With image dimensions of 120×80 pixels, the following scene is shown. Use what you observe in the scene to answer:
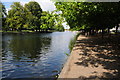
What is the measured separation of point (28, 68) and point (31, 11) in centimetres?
8244

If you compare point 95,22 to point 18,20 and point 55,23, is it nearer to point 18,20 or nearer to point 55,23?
point 55,23

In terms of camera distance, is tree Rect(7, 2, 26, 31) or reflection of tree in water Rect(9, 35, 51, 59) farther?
tree Rect(7, 2, 26, 31)

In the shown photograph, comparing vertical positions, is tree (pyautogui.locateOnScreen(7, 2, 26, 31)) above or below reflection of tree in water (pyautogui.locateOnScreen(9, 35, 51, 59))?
above

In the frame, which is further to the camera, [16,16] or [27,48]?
[16,16]

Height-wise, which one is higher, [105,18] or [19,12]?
[19,12]

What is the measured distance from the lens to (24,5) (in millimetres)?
86562

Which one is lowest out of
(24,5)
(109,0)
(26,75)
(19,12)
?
(26,75)

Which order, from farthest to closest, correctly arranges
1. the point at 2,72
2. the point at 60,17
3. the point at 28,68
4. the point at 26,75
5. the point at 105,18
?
the point at 105,18
the point at 60,17
the point at 28,68
the point at 2,72
the point at 26,75

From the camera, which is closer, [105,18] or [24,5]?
[105,18]

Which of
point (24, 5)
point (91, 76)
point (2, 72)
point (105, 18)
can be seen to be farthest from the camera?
point (24, 5)

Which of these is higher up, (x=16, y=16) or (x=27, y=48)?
(x=16, y=16)

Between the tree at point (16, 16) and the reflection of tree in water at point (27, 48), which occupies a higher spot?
the tree at point (16, 16)

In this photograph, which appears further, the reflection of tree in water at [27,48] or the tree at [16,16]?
the tree at [16,16]

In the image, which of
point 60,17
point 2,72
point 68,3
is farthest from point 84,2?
point 2,72
